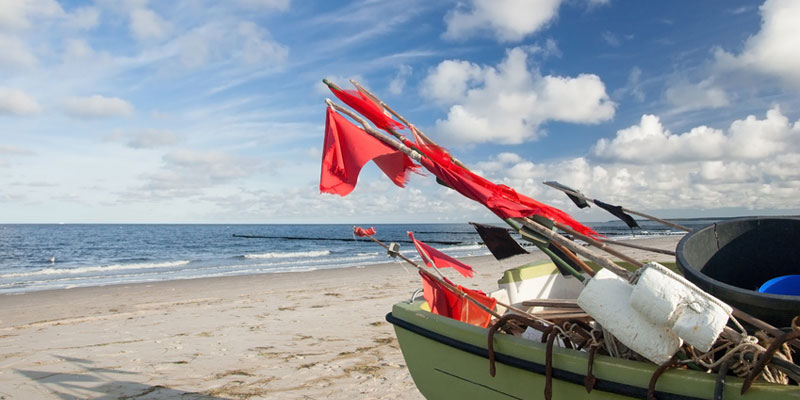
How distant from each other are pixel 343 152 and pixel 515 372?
187 centimetres

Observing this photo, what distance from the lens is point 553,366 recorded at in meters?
2.63

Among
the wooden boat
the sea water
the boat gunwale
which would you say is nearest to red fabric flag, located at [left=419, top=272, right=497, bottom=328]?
the wooden boat

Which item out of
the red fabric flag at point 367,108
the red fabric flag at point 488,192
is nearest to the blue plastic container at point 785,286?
the red fabric flag at point 488,192

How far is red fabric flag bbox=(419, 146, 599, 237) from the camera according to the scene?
3.30 meters

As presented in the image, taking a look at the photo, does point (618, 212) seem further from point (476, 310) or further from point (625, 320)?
point (625, 320)

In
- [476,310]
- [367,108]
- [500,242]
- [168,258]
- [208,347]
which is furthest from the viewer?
[168,258]

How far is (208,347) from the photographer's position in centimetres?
664

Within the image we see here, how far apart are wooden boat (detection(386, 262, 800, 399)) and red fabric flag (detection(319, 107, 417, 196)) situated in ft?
3.55

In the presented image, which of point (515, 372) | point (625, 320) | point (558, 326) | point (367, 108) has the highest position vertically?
point (367, 108)

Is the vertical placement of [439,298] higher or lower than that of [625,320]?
lower

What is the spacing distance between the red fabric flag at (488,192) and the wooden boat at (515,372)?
0.80m

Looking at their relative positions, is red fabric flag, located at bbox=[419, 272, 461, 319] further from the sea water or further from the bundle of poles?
the sea water

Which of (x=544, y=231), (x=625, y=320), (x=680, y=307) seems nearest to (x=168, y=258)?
(x=544, y=231)

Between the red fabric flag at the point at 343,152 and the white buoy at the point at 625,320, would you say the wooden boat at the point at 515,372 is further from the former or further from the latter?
the red fabric flag at the point at 343,152
